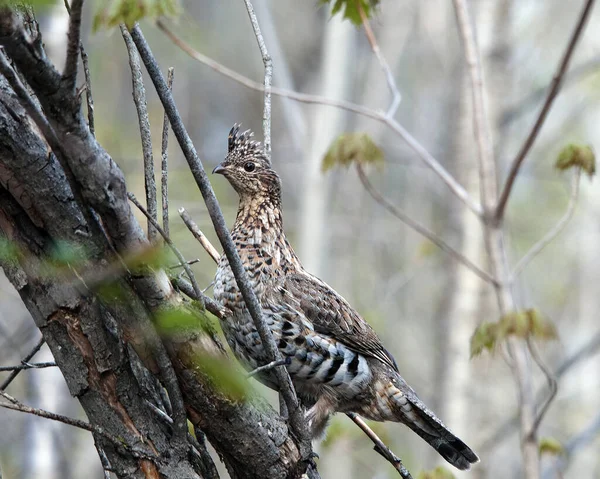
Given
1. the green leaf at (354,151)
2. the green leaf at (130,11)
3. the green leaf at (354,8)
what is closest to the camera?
the green leaf at (130,11)

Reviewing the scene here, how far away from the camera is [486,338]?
4266 mm

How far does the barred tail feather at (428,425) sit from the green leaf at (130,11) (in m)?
2.04

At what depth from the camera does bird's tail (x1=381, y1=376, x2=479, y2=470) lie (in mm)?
3637

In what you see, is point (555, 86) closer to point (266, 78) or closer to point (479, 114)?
point (479, 114)

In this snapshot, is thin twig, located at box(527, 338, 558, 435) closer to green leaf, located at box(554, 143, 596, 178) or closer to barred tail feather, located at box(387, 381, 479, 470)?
barred tail feather, located at box(387, 381, 479, 470)

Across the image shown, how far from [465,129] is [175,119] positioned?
521 cm

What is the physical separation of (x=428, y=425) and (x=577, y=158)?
5.82 feet

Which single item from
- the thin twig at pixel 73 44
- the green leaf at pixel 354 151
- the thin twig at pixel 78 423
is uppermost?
the green leaf at pixel 354 151

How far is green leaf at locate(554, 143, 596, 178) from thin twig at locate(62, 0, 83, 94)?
3.27 meters

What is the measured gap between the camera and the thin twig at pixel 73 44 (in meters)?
1.55

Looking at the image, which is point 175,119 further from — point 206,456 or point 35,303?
point 206,456

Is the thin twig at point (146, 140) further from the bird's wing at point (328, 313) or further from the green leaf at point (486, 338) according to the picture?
the green leaf at point (486, 338)

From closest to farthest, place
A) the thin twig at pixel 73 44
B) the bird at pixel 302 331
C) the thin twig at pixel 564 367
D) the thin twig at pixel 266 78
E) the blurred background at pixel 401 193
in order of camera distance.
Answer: the thin twig at pixel 73 44 < the thin twig at pixel 266 78 < the bird at pixel 302 331 < the thin twig at pixel 564 367 < the blurred background at pixel 401 193

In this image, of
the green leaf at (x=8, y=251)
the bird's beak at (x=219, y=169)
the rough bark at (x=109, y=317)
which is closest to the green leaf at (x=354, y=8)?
the bird's beak at (x=219, y=169)
